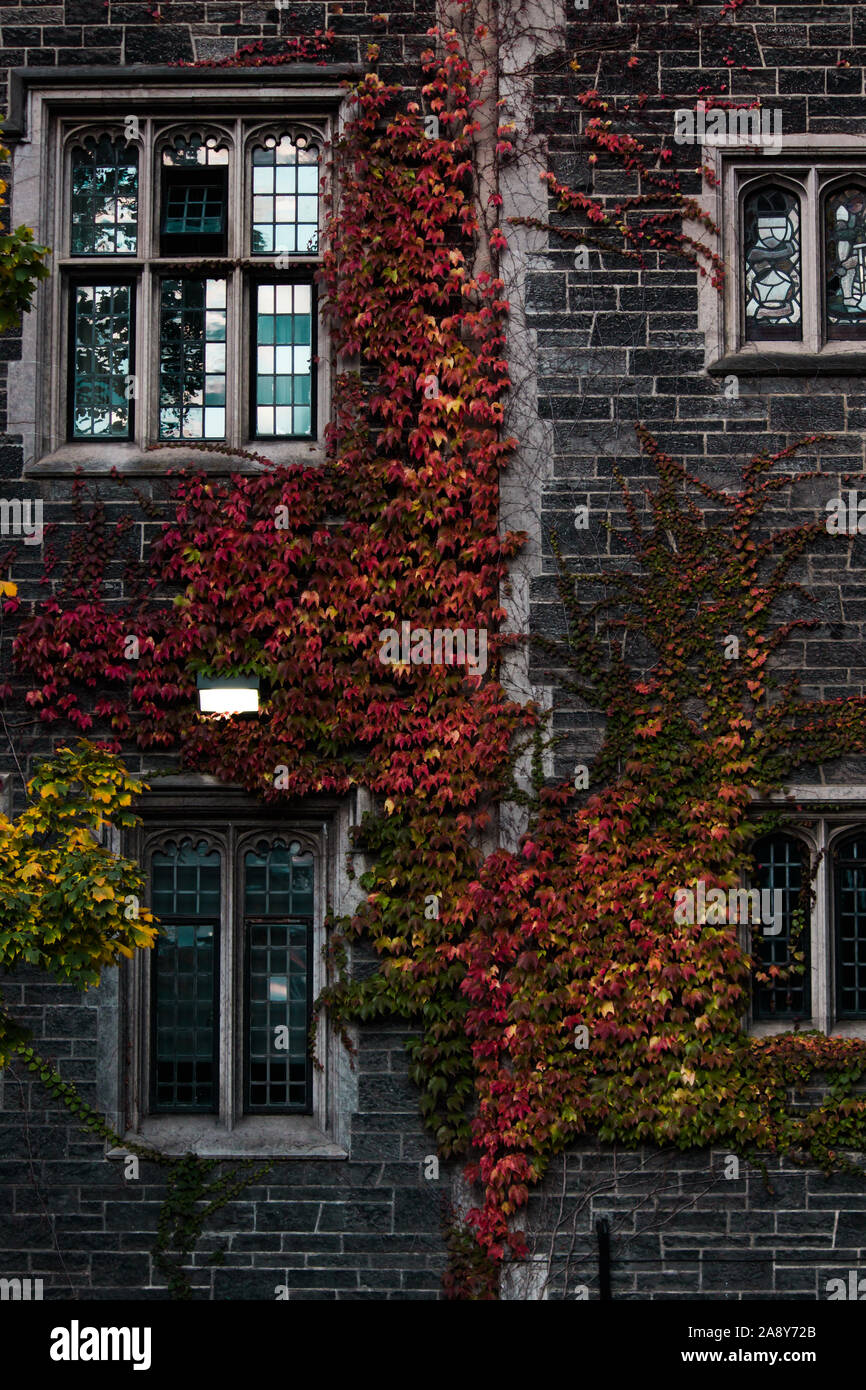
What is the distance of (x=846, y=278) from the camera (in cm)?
777

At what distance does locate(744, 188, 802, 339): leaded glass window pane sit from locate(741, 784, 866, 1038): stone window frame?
265 cm

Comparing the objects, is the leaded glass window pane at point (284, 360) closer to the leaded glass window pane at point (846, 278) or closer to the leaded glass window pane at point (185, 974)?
the leaded glass window pane at point (185, 974)

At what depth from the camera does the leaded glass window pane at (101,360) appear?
7934 mm

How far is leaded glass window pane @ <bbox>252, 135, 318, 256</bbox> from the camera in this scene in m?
7.93

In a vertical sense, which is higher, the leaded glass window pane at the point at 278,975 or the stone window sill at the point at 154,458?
the stone window sill at the point at 154,458

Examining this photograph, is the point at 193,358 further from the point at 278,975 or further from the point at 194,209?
the point at 278,975

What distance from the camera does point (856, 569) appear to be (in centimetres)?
756

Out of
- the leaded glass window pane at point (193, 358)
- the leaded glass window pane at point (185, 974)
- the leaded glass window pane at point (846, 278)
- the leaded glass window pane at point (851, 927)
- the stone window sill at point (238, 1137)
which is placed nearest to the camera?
the stone window sill at point (238, 1137)

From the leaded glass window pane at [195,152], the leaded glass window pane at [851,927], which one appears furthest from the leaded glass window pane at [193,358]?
the leaded glass window pane at [851,927]

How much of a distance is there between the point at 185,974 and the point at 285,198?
14.9 ft

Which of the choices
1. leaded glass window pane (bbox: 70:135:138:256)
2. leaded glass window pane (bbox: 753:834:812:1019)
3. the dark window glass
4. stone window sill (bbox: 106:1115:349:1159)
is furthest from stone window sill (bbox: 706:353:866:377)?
stone window sill (bbox: 106:1115:349:1159)

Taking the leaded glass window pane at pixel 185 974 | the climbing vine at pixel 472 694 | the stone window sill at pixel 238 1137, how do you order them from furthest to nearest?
the leaded glass window pane at pixel 185 974
the stone window sill at pixel 238 1137
the climbing vine at pixel 472 694

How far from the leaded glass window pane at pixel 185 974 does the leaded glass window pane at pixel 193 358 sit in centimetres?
246

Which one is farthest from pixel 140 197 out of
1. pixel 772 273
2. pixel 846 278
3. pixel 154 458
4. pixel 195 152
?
pixel 846 278
